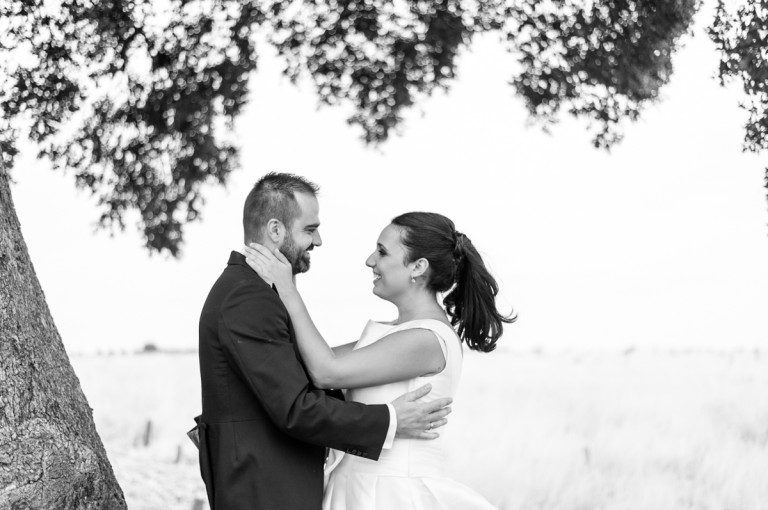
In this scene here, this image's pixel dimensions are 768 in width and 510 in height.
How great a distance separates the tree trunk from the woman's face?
5.25ft

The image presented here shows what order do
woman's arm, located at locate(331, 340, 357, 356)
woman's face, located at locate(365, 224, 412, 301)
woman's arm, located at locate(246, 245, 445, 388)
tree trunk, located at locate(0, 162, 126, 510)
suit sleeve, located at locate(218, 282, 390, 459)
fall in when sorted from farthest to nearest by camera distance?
woman's arm, located at locate(331, 340, 357, 356), woman's face, located at locate(365, 224, 412, 301), tree trunk, located at locate(0, 162, 126, 510), woman's arm, located at locate(246, 245, 445, 388), suit sleeve, located at locate(218, 282, 390, 459)

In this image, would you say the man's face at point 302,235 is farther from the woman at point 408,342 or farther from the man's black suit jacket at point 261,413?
the man's black suit jacket at point 261,413

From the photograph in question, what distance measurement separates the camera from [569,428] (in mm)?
11453

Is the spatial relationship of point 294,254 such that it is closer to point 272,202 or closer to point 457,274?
point 272,202

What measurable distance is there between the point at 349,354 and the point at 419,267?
64cm

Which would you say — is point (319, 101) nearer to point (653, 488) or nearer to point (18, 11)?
point (18, 11)

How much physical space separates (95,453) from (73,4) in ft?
20.1

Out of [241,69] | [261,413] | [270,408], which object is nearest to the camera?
[270,408]

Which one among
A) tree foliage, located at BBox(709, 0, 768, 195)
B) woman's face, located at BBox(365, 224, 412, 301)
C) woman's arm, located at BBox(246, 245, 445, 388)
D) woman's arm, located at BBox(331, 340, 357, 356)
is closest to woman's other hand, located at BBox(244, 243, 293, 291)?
woman's arm, located at BBox(246, 245, 445, 388)

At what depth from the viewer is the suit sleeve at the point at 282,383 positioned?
3955 millimetres

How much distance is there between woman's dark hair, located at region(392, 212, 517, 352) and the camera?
473 cm

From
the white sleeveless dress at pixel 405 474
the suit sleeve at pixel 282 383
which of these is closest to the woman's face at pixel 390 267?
the white sleeveless dress at pixel 405 474

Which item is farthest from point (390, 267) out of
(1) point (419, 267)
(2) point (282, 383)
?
(2) point (282, 383)

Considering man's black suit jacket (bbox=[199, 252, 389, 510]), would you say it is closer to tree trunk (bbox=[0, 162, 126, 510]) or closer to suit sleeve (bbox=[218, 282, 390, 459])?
suit sleeve (bbox=[218, 282, 390, 459])
